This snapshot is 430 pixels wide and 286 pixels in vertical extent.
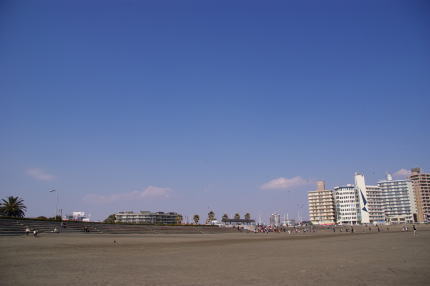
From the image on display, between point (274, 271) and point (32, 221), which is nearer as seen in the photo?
point (274, 271)

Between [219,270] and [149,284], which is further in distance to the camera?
[219,270]

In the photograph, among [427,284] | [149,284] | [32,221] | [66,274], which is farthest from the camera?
[32,221]

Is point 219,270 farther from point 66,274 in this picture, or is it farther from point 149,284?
point 66,274

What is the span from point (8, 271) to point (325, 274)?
544 inches

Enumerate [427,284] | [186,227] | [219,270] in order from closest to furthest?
[427,284], [219,270], [186,227]

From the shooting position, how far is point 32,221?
60.7 metres

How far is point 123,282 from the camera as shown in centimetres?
1155

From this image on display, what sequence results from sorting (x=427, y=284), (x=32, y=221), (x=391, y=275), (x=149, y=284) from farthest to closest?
(x=32, y=221) < (x=391, y=275) < (x=149, y=284) < (x=427, y=284)

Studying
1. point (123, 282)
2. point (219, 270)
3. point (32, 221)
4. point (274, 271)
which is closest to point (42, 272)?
point (123, 282)

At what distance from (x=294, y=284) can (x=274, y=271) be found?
320cm

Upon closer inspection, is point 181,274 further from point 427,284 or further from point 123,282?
point 427,284

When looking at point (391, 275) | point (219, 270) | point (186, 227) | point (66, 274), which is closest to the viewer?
point (391, 275)

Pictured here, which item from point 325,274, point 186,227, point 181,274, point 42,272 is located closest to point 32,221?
point 186,227

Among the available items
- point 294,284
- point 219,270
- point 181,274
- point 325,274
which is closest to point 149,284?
point 181,274
